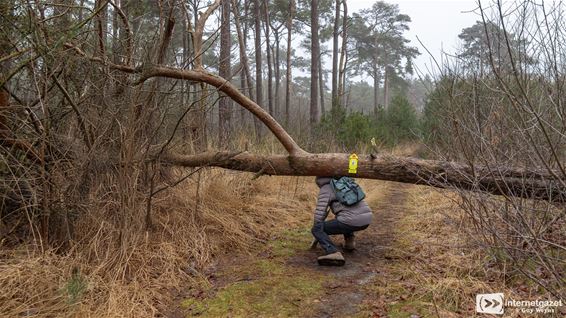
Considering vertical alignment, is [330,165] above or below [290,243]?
above

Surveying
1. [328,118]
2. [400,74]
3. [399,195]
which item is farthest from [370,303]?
[400,74]

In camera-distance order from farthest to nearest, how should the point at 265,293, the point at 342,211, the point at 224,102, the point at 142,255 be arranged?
the point at 224,102
the point at 342,211
the point at 142,255
the point at 265,293

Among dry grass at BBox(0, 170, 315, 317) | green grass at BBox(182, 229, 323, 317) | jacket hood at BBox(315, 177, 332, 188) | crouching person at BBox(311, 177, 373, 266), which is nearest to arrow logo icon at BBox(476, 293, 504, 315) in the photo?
green grass at BBox(182, 229, 323, 317)

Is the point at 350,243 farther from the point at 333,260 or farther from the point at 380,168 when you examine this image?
the point at 380,168

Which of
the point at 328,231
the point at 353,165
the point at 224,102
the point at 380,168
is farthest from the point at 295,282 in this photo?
the point at 224,102

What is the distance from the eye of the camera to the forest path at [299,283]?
10.4 ft

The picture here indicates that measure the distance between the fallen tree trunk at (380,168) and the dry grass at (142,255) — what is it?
45 centimetres

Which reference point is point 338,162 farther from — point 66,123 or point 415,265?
point 66,123

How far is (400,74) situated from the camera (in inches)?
1314

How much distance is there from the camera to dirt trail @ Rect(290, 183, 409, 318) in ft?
10.6

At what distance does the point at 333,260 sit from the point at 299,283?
54 centimetres

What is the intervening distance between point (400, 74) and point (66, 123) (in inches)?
1272

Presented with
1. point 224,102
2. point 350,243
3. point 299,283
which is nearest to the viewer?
point 299,283

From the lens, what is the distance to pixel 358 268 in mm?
4086
